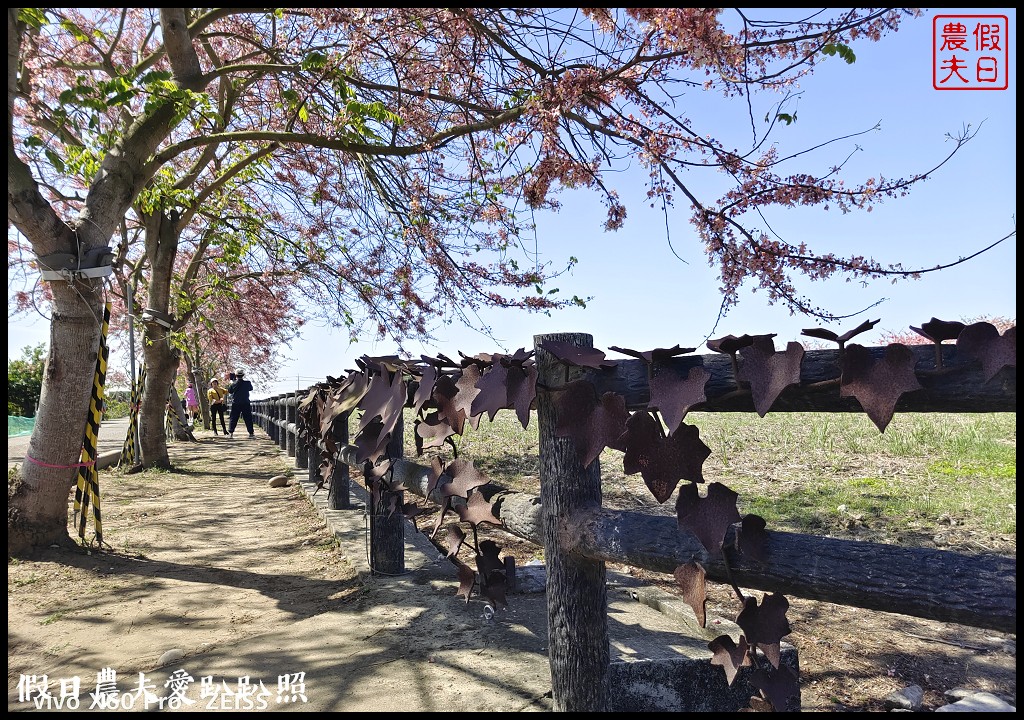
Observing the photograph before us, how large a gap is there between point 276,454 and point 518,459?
629 cm

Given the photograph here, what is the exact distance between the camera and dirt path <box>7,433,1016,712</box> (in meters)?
2.37

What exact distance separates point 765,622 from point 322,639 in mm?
2164

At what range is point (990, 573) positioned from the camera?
1.25 meters

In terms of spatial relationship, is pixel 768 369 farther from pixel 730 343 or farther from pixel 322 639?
pixel 322 639

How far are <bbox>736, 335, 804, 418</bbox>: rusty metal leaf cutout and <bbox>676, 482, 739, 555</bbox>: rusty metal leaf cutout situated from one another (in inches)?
9.6

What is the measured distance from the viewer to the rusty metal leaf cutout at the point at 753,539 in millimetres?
1496

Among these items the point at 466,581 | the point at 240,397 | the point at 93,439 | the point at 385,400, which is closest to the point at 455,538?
the point at 466,581

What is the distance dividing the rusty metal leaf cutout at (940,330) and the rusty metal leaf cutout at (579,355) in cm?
71

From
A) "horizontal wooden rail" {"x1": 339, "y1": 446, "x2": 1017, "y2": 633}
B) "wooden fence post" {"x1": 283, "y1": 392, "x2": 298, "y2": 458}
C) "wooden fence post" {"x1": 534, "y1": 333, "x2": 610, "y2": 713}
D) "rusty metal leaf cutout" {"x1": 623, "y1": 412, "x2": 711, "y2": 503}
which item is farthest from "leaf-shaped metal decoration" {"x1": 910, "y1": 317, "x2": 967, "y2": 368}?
"wooden fence post" {"x1": 283, "y1": 392, "x2": 298, "y2": 458}

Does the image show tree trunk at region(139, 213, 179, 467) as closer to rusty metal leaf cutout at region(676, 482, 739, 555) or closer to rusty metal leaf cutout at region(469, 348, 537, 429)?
rusty metal leaf cutout at region(469, 348, 537, 429)

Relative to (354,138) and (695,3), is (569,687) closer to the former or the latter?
(695,3)

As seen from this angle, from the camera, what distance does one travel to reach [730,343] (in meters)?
1.42

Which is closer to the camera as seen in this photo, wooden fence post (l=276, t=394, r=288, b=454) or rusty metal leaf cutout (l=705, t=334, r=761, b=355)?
rusty metal leaf cutout (l=705, t=334, r=761, b=355)

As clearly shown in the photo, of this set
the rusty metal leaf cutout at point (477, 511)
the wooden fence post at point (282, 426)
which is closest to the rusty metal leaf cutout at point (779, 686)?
the rusty metal leaf cutout at point (477, 511)
